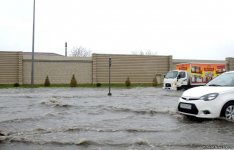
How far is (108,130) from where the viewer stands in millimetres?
7504

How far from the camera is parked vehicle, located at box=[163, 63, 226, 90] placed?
25.9m

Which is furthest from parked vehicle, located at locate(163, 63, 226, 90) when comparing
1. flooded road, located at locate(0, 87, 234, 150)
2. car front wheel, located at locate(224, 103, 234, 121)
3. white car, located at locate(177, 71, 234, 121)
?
car front wheel, located at locate(224, 103, 234, 121)

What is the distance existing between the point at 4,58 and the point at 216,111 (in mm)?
31453

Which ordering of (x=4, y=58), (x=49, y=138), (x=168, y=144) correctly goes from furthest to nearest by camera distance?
1. (x=4, y=58)
2. (x=49, y=138)
3. (x=168, y=144)

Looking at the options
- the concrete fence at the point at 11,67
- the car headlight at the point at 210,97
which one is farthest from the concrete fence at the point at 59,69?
the car headlight at the point at 210,97

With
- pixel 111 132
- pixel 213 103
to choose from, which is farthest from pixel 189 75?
pixel 111 132

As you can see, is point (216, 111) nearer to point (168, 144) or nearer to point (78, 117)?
point (168, 144)

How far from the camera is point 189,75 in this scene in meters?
26.7

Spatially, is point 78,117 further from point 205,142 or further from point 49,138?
point 205,142

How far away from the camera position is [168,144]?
6.13 meters

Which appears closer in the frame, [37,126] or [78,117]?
[37,126]

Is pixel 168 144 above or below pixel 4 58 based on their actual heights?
below

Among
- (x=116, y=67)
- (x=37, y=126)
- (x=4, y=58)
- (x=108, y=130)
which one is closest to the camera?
(x=108, y=130)

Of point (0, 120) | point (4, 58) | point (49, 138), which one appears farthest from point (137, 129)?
point (4, 58)
